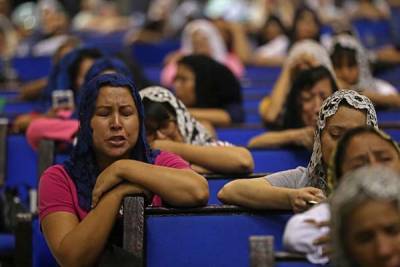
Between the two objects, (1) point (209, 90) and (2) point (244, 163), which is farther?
(1) point (209, 90)

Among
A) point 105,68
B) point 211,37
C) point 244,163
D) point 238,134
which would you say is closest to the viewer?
point 244,163

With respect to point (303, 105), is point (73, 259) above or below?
below

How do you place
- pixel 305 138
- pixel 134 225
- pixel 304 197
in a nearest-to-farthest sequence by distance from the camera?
pixel 304 197 → pixel 134 225 → pixel 305 138

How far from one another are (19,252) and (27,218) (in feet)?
0.50

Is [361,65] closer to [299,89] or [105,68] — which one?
[299,89]

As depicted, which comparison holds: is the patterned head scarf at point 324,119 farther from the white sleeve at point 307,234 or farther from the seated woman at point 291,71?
the seated woman at point 291,71

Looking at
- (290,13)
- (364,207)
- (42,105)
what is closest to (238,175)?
(364,207)

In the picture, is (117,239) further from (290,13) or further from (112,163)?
(290,13)

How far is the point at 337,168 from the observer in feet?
11.1

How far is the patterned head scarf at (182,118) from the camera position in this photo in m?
5.13

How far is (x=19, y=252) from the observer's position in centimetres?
484

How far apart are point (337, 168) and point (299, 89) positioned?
88.6 inches

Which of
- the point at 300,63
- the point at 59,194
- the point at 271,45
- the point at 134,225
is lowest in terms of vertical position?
the point at 134,225

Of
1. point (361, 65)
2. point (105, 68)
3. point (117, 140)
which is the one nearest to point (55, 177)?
point (117, 140)
